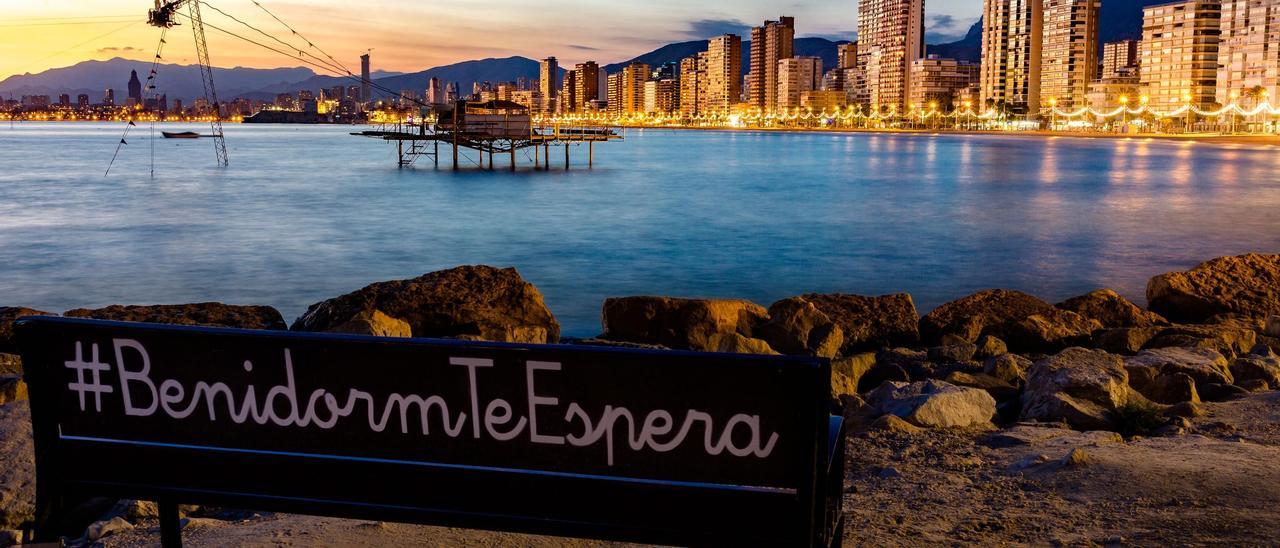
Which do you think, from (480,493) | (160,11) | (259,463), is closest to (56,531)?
(259,463)

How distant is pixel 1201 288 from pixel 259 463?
Result: 597 inches

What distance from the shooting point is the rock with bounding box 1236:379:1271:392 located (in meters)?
9.30

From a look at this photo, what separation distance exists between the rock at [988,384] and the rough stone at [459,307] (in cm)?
477

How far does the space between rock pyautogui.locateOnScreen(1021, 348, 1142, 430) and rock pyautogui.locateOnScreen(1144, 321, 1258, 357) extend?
3.10 metres

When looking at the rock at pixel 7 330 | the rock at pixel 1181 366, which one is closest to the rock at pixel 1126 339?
the rock at pixel 1181 366

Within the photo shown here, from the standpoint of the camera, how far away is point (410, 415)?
336 cm

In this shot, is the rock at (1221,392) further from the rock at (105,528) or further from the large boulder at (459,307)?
the rock at (105,528)

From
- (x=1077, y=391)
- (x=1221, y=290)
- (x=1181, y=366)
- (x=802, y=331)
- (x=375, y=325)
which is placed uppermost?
(x=375, y=325)

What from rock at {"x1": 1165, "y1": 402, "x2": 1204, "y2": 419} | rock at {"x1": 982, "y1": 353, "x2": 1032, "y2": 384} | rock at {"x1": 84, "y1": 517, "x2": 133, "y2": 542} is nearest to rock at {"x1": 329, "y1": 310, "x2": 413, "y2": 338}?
rock at {"x1": 84, "y1": 517, "x2": 133, "y2": 542}

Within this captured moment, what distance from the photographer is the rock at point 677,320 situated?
43.3ft

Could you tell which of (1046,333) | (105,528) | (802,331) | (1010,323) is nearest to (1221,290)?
(1010,323)

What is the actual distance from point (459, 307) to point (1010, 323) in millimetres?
6933

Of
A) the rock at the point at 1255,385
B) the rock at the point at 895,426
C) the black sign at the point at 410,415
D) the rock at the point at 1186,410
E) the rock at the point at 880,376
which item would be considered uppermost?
the black sign at the point at 410,415

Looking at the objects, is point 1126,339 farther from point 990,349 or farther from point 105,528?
point 105,528
